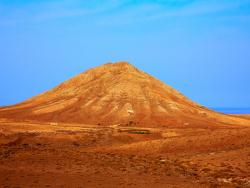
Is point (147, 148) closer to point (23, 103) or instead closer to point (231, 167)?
point (231, 167)

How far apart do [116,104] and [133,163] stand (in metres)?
56.2

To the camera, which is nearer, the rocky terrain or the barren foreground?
the barren foreground

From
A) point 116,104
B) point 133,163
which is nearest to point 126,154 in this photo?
point 133,163

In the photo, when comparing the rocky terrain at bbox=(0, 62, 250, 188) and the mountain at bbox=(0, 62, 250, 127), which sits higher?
the mountain at bbox=(0, 62, 250, 127)

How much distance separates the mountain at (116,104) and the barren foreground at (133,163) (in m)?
33.4

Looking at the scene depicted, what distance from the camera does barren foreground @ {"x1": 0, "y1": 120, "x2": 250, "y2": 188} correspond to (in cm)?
2262

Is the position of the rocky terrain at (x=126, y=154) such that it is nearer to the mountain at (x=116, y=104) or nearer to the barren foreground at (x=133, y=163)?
the barren foreground at (x=133, y=163)

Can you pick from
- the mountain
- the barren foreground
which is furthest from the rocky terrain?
the mountain

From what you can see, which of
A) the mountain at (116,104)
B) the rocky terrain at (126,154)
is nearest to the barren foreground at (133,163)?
the rocky terrain at (126,154)

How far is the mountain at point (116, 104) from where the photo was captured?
77375 mm

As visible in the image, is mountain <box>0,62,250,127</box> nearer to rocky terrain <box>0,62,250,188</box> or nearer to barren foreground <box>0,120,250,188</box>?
rocky terrain <box>0,62,250,188</box>

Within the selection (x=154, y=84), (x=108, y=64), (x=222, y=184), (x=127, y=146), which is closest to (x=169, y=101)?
(x=154, y=84)

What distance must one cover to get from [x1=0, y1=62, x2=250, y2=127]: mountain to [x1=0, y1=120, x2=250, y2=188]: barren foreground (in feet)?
110

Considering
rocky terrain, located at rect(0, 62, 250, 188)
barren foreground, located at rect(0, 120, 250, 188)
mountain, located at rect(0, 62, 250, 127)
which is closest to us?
barren foreground, located at rect(0, 120, 250, 188)
